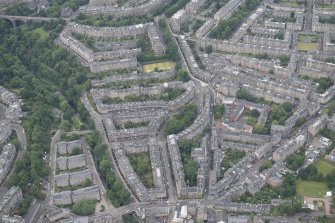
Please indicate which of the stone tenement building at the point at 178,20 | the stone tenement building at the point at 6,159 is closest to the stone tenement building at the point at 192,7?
the stone tenement building at the point at 178,20

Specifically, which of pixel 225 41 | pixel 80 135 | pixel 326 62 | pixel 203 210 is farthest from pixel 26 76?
pixel 326 62

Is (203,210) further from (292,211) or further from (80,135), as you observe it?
(80,135)

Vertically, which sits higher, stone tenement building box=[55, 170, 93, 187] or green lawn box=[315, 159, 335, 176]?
stone tenement building box=[55, 170, 93, 187]

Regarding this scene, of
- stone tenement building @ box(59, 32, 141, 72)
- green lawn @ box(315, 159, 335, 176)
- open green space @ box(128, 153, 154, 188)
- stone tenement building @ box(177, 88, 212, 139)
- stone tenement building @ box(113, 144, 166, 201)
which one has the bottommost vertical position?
green lawn @ box(315, 159, 335, 176)

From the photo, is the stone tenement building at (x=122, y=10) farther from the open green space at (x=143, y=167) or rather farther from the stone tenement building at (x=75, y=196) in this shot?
the stone tenement building at (x=75, y=196)

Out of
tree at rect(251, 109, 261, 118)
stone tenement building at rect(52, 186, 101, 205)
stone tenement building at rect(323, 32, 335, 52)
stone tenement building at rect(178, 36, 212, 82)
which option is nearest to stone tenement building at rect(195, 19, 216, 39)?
stone tenement building at rect(178, 36, 212, 82)

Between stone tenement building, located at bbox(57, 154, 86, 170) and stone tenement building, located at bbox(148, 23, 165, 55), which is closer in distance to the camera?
stone tenement building, located at bbox(57, 154, 86, 170)

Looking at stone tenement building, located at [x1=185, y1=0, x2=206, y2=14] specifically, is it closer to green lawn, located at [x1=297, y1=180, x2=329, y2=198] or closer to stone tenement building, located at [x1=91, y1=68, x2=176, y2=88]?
stone tenement building, located at [x1=91, y1=68, x2=176, y2=88]
